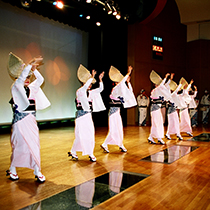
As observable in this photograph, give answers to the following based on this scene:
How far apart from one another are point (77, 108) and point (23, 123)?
1297 mm

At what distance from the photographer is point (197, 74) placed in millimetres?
13508

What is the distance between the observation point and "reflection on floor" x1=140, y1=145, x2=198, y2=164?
4529 mm

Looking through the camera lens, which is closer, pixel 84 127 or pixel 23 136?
pixel 23 136

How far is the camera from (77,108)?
4414 mm

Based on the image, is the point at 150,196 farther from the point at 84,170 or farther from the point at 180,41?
the point at 180,41

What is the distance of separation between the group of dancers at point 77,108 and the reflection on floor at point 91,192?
62 cm

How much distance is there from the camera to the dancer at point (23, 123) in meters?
A: 3.18

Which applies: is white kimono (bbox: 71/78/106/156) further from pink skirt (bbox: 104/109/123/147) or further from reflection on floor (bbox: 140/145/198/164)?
reflection on floor (bbox: 140/145/198/164)

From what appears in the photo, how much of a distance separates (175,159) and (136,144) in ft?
5.50

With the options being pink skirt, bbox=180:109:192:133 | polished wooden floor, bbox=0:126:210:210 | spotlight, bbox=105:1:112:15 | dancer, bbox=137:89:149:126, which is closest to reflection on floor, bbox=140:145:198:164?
polished wooden floor, bbox=0:126:210:210

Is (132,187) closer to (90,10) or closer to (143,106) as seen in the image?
(90,10)

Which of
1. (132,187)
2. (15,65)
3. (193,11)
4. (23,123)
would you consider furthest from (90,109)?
(193,11)

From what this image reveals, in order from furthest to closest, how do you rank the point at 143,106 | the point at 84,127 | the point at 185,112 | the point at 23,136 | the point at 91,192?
1. the point at 143,106
2. the point at 185,112
3. the point at 84,127
4. the point at 23,136
5. the point at 91,192

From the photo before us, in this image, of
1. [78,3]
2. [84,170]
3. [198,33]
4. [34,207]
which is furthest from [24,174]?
[198,33]
